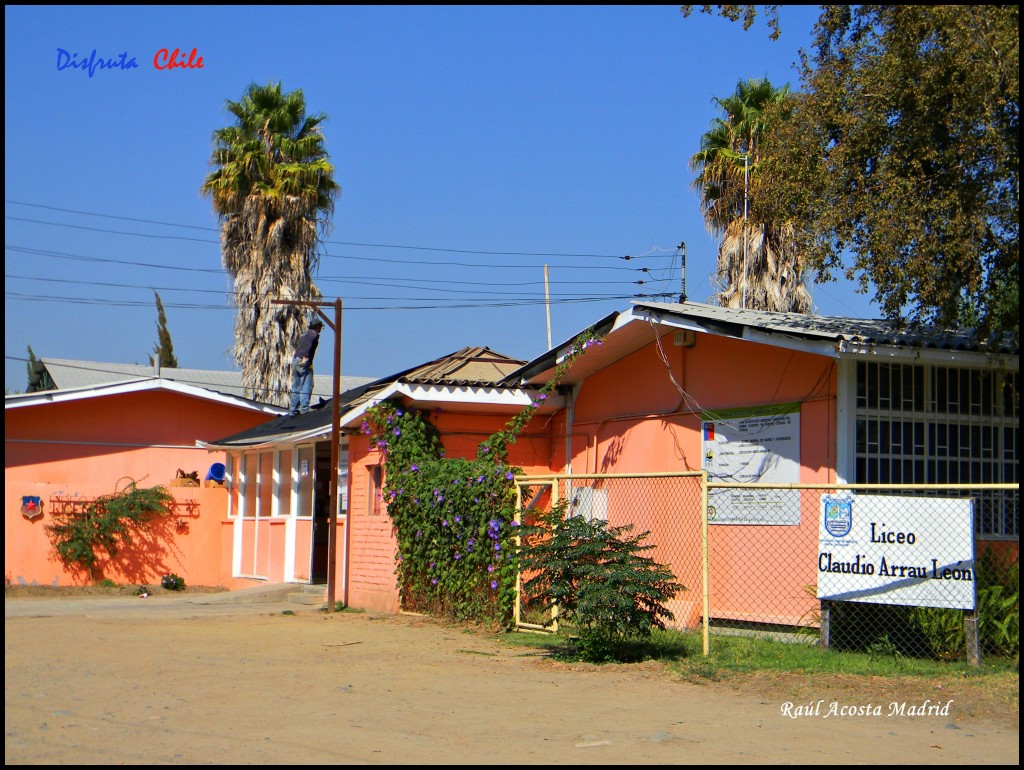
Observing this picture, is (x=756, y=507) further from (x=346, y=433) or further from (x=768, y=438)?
(x=346, y=433)

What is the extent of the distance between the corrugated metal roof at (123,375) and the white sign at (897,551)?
21918 millimetres

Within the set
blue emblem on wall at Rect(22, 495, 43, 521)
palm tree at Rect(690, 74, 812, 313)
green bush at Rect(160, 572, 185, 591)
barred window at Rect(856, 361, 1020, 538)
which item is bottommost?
green bush at Rect(160, 572, 185, 591)

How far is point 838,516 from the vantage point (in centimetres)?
1015

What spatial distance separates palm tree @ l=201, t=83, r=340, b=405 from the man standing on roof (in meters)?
5.19

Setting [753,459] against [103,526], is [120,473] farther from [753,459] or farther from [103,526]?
[753,459]

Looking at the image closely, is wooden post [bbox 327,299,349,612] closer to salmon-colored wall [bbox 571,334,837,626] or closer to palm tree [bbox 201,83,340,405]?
salmon-colored wall [bbox 571,334,837,626]

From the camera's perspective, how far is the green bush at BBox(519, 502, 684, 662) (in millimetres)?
10094

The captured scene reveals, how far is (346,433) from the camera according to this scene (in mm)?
17078

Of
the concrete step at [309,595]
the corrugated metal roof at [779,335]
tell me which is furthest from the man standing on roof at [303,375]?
the corrugated metal roof at [779,335]

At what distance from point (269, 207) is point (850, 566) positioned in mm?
20632

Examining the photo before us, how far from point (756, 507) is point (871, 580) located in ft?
8.70

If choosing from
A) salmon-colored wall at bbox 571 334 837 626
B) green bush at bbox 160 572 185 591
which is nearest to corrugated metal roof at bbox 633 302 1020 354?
salmon-colored wall at bbox 571 334 837 626

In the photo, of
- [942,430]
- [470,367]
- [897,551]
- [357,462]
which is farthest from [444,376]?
[897,551]

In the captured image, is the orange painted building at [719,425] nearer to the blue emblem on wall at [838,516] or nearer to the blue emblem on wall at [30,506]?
the blue emblem on wall at [838,516]
